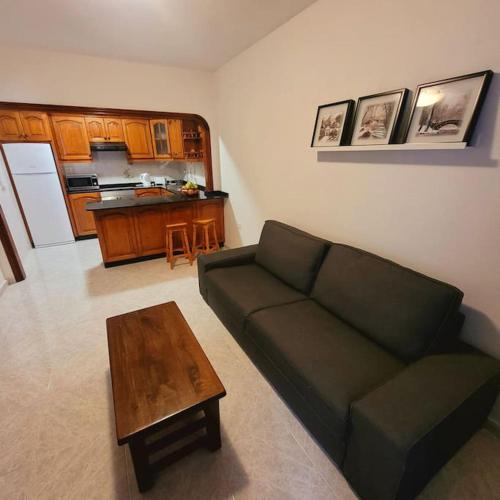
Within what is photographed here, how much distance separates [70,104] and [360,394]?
410cm

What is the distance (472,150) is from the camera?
4.30 feet

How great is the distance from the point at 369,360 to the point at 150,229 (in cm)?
322

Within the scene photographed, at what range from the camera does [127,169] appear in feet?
18.1

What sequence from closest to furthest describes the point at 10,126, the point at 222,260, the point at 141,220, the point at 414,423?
the point at 414,423 → the point at 222,260 → the point at 141,220 → the point at 10,126

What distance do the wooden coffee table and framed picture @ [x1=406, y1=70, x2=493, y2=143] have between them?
171cm

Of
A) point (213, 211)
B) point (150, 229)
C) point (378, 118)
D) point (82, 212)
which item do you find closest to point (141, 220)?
point (150, 229)

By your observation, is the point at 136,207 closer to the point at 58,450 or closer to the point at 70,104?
the point at 70,104

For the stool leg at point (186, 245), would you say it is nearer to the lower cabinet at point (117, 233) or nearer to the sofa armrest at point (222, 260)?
the lower cabinet at point (117, 233)

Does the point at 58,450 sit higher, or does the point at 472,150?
the point at 472,150

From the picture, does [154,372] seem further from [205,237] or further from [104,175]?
[104,175]

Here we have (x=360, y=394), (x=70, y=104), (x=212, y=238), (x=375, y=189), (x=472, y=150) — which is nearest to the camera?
(x=360, y=394)

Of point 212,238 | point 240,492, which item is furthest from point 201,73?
point 240,492

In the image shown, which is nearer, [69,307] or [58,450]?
[58,450]

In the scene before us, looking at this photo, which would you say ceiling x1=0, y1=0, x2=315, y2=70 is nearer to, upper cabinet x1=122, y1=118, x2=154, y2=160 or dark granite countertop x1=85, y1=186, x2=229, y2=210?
dark granite countertop x1=85, y1=186, x2=229, y2=210
